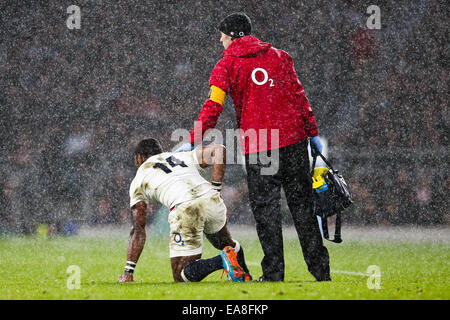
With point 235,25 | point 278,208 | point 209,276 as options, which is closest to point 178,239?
point 278,208

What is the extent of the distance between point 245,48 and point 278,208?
1097mm

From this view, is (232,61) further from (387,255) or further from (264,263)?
(387,255)

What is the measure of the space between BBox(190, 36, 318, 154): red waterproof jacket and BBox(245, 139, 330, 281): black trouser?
0.12 metres

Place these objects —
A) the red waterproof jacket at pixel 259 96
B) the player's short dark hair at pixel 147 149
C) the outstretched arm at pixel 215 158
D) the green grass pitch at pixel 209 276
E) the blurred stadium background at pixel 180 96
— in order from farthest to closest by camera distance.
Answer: the blurred stadium background at pixel 180 96
the player's short dark hair at pixel 147 149
the outstretched arm at pixel 215 158
the red waterproof jacket at pixel 259 96
the green grass pitch at pixel 209 276

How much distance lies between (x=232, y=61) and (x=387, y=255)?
4.54 meters

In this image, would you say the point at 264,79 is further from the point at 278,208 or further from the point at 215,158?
the point at 278,208

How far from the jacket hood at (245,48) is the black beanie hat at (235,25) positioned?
5 centimetres

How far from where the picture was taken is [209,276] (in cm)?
570

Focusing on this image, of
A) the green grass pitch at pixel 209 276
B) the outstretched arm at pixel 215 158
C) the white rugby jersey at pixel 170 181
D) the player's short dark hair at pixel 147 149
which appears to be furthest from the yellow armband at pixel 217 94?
the green grass pitch at pixel 209 276

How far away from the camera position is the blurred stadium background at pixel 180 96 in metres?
12.0

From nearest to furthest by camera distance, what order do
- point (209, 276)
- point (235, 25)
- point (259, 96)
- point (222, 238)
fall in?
point (259, 96), point (235, 25), point (222, 238), point (209, 276)

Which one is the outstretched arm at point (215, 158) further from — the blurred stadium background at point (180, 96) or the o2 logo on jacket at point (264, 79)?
the blurred stadium background at point (180, 96)

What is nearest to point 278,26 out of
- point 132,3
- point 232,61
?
point 132,3

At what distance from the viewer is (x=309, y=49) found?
46.3 ft
